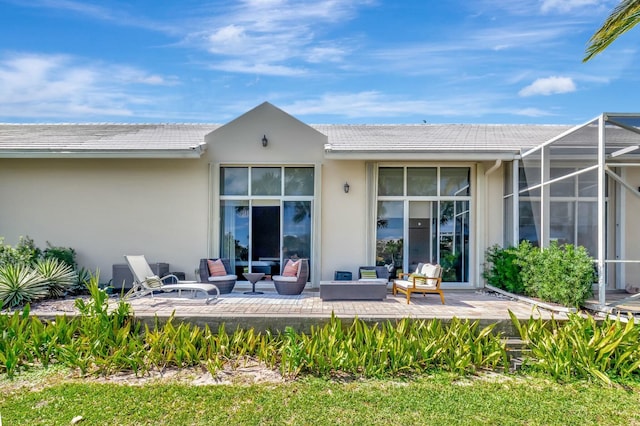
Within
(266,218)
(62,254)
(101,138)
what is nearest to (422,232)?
(266,218)

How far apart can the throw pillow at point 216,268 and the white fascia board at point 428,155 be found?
13.3 feet

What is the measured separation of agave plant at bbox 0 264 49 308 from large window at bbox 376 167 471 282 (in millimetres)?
8201

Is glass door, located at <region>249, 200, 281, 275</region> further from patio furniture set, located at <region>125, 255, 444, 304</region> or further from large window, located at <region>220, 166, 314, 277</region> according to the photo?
patio furniture set, located at <region>125, 255, 444, 304</region>

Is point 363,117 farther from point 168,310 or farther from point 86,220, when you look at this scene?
point 168,310

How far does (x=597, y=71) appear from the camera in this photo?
12945mm

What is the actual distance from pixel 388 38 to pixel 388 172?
14.2 ft

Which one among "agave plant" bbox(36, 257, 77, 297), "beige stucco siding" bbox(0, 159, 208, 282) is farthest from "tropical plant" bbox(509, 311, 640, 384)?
"agave plant" bbox(36, 257, 77, 297)

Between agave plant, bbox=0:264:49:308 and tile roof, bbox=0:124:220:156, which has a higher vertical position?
tile roof, bbox=0:124:220:156

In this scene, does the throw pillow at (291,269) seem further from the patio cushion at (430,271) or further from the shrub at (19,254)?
the shrub at (19,254)

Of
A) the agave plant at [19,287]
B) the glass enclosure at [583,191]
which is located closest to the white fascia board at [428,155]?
the glass enclosure at [583,191]

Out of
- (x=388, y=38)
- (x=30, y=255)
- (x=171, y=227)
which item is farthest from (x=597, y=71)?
(x=30, y=255)

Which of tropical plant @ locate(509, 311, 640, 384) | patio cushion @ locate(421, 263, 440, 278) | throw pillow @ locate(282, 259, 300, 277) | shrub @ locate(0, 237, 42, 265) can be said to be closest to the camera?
tropical plant @ locate(509, 311, 640, 384)

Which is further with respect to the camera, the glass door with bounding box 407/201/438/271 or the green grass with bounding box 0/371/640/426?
the glass door with bounding box 407/201/438/271

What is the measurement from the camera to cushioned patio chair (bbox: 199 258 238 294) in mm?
9836
